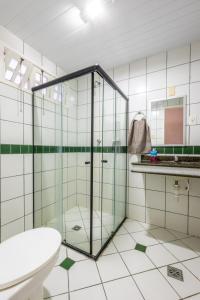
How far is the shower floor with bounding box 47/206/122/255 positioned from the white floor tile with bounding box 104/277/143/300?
34cm

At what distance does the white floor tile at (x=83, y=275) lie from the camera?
1.15m

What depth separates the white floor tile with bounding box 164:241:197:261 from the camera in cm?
144

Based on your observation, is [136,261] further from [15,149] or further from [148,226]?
[15,149]

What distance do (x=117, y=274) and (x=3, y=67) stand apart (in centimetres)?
217

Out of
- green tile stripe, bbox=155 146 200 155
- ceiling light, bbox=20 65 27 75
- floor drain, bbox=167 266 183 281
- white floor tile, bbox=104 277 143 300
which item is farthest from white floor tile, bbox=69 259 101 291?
ceiling light, bbox=20 65 27 75

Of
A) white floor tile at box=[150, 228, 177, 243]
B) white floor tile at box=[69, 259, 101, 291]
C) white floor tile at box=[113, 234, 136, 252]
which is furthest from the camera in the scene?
white floor tile at box=[150, 228, 177, 243]

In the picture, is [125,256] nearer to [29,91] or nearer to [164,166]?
[164,166]

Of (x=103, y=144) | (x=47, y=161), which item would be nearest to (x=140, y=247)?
(x=103, y=144)

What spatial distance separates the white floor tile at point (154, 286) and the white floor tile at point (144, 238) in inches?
15.4

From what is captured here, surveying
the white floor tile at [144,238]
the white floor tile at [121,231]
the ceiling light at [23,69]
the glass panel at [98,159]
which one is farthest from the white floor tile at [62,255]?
the ceiling light at [23,69]

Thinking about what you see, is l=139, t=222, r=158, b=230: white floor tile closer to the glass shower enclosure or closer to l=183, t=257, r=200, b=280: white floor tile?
the glass shower enclosure

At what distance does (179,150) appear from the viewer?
1812 mm

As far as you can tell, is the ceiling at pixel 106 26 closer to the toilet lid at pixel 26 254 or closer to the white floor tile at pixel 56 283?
the toilet lid at pixel 26 254

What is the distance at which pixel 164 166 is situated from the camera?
1.54 m
